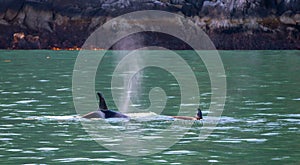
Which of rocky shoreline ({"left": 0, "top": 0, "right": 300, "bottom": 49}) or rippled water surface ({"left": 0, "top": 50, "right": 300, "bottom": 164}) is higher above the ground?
rippled water surface ({"left": 0, "top": 50, "right": 300, "bottom": 164})

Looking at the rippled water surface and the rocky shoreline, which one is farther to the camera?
the rocky shoreline

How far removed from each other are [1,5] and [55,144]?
228ft

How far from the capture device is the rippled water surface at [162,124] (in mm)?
22688

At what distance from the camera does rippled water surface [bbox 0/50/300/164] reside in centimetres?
2269

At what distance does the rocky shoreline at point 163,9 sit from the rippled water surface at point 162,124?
3440 centimetres

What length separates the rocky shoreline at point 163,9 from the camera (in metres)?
87.8

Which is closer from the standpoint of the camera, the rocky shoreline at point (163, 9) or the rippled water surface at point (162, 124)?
the rippled water surface at point (162, 124)

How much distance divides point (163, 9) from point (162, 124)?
61.8 metres

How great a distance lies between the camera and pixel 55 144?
24.6 metres

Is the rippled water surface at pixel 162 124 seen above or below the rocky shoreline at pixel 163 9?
above

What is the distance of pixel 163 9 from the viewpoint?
90.1m

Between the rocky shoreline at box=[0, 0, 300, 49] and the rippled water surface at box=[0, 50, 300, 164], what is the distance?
34.4 meters

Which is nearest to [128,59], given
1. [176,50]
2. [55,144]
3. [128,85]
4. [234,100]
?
[176,50]

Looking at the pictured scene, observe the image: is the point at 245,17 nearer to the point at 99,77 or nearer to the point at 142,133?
the point at 99,77
